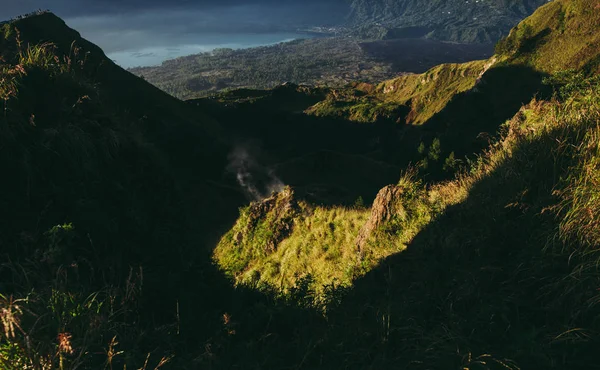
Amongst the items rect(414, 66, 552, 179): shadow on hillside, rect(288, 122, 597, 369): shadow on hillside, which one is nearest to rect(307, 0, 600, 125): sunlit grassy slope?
rect(414, 66, 552, 179): shadow on hillside

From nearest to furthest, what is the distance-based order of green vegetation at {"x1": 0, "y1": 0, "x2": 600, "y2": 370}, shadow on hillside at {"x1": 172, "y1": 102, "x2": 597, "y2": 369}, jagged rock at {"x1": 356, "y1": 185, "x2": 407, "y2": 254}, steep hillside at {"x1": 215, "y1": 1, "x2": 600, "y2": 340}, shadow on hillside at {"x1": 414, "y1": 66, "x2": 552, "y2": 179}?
green vegetation at {"x1": 0, "y1": 0, "x2": 600, "y2": 370}
shadow on hillside at {"x1": 172, "y1": 102, "x2": 597, "y2": 369}
steep hillside at {"x1": 215, "y1": 1, "x2": 600, "y2": 340}
jagged rock at {"x1": 356, "y1": 185, "x2": 407, "y2": 254}
shadow on hillside at {"x1": 414, "y1": 66, "x2": 552, "y2": 179}

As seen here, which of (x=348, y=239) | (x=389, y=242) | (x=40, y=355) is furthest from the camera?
(x=348, y=239)

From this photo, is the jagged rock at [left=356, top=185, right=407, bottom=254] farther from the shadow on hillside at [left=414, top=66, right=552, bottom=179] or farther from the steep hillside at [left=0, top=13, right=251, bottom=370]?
the shadow on hillside at [left=414, top=66, right=552, bottom=179]

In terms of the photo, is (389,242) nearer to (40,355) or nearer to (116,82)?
(40,355)

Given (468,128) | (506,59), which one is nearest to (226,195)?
(468,128)

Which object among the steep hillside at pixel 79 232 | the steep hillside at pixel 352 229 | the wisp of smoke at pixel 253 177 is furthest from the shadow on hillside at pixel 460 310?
the wisp of smoke at pixel 253 177

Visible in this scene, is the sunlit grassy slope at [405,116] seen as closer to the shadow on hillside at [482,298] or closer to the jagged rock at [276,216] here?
the jagged rock at [276,216]
